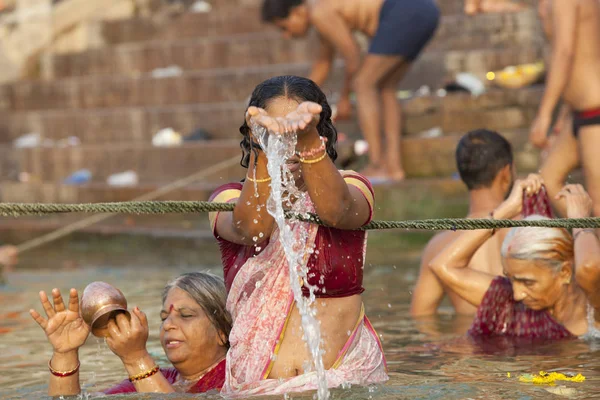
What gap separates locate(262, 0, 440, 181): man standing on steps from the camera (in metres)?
9.72

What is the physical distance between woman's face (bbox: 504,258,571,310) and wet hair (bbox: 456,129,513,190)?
840mm

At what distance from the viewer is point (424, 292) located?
614 centimetres

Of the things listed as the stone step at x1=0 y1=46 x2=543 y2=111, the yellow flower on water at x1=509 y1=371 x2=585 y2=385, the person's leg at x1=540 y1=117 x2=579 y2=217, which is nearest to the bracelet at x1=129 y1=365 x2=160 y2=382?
the yellow flower on water at x1=509 y1=371 x2=585 y2=385

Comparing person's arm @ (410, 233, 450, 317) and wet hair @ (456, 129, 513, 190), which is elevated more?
wet hair @ (456, 129, 513, 190)

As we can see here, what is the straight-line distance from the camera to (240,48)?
13305mm

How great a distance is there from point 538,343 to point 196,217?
563 cm

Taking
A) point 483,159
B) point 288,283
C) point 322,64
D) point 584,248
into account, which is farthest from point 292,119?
point 322,64

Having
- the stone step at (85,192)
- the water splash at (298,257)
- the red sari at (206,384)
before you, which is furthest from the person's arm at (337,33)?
the water splash at (298,257)

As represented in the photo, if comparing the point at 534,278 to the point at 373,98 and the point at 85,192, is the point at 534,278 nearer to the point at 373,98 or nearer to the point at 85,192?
the point at 373,98

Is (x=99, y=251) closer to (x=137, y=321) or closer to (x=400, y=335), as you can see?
(x=400, y=335)

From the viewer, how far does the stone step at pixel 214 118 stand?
1021 cm

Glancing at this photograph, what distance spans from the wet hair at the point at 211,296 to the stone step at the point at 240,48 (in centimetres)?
792

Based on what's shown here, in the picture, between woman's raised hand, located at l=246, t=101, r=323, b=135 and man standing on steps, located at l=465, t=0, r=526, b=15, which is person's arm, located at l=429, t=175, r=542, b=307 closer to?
woman's raised hand, located at l=246, t=101, r=323, b=135

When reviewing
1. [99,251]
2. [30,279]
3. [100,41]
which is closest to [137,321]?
[30,279]
